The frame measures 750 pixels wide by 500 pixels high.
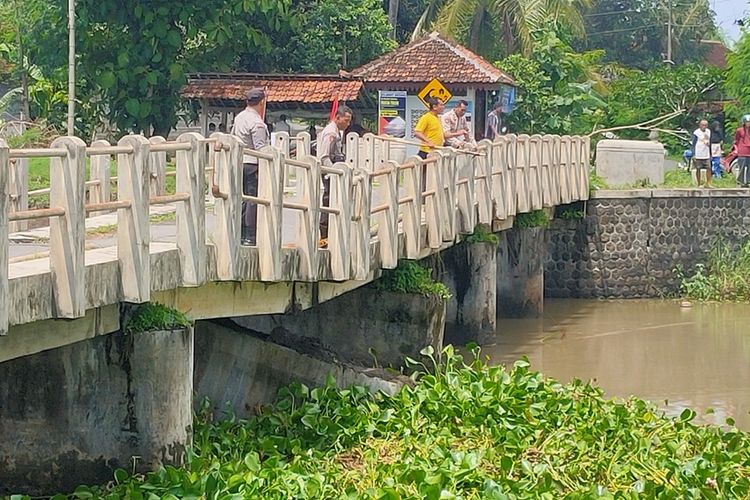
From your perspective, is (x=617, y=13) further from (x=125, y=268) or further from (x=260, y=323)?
(x=125, y=268)

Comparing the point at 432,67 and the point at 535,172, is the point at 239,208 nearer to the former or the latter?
the point at 535,172

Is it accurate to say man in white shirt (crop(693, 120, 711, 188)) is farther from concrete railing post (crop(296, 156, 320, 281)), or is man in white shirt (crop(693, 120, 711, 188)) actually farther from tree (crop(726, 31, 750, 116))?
concrete railing post (crop(296, 156, 320, 281))

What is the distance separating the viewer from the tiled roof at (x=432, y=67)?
92.6ft

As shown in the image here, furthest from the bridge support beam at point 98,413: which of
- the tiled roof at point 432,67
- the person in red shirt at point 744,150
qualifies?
the tiled roof at point 432,67

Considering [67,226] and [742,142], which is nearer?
[67,226]

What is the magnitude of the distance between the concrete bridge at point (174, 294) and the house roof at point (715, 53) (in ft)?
142

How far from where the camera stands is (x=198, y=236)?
9.88 meters

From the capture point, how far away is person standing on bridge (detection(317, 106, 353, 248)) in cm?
1292

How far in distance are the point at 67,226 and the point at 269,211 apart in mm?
2655

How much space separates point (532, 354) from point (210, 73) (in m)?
12.6

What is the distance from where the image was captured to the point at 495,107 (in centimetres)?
2950

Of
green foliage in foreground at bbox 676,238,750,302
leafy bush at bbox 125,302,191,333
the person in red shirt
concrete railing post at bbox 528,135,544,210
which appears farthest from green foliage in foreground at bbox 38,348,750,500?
the person in red shirt

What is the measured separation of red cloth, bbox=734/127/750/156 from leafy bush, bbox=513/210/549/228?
5503 millimetres

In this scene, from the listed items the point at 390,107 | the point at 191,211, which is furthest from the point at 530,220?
the point at 191,211
